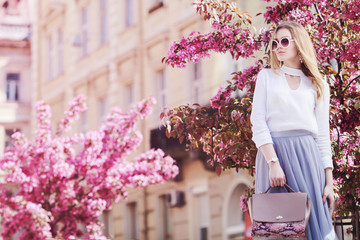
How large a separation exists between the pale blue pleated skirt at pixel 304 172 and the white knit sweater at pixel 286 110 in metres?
0.06

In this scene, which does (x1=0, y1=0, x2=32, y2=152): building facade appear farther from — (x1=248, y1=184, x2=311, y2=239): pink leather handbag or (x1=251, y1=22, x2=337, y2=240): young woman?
(x1=248, y1=184, x2=311, y2=239): pink leather handbag

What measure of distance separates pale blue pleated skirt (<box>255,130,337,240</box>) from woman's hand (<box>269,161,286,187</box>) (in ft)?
0.26

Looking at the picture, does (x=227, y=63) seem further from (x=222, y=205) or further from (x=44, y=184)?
(x=44, y=184)

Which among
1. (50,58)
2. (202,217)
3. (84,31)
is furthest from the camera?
(50,58)

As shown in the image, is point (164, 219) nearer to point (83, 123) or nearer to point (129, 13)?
point (129, 13)

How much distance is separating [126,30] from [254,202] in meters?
18.3

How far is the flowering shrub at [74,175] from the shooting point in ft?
45.0

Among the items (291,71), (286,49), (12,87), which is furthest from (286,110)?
(12,87)

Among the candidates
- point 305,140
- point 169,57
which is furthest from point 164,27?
point 305,140

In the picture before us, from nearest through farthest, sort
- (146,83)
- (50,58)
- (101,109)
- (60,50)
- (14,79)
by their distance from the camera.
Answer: (146,83), (101,109), (60,50), (50,58), (14,79)

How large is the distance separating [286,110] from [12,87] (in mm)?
27704

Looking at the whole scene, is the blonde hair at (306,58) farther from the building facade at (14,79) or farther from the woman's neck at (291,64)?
the building facade at (14,79)

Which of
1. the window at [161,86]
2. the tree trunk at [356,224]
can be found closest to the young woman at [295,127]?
the tree trunk at [356,224]

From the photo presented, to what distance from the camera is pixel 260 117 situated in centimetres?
460
